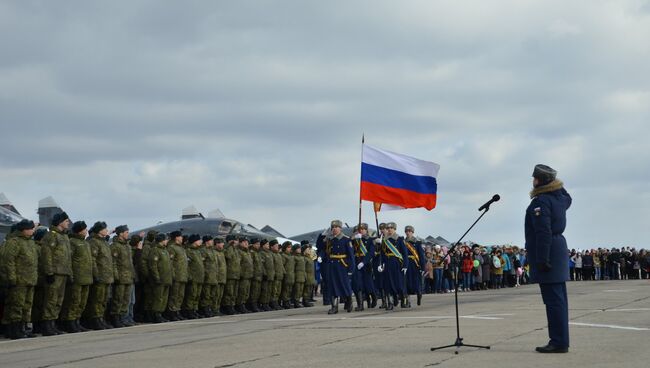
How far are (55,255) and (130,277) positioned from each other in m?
2.44

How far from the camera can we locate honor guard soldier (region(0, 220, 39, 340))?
15812 mm

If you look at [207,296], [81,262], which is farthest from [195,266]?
[81,262]

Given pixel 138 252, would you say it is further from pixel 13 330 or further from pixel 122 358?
pixel 122 358

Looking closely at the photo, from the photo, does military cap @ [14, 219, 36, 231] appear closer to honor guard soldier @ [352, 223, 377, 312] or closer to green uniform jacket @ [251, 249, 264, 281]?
honor guard soldier @ [352, 223, 377, 312]

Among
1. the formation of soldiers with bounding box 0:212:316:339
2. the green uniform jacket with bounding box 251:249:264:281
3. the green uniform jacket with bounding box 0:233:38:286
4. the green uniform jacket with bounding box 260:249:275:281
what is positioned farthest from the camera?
the green uniform jacket with bounding box 260:249:275:281

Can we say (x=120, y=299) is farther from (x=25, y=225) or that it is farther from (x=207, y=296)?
(x=207, y=296)

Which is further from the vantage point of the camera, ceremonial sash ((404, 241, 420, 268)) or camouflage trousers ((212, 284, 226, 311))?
camouflage trousers ((212, 284, 226, 311))

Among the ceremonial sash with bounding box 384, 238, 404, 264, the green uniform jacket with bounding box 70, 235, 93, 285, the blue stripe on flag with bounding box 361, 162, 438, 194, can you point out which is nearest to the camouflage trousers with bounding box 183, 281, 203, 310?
the green uniform jacket with bounding box 70, 235, 93, 285

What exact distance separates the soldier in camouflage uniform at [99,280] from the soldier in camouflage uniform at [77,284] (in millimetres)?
309

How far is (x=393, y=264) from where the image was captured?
801 inches

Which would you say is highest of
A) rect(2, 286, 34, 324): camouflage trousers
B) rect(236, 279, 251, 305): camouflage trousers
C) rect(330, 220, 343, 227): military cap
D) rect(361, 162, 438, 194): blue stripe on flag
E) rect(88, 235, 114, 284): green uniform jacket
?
rect(361, 162, 438, 194): blue stripe on flag

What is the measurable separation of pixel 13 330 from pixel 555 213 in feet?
34.1

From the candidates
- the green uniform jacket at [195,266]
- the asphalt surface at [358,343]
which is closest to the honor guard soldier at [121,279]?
the asphalt surface at [358,343]

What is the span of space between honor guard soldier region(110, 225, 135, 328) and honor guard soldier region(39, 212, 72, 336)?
1739mm
